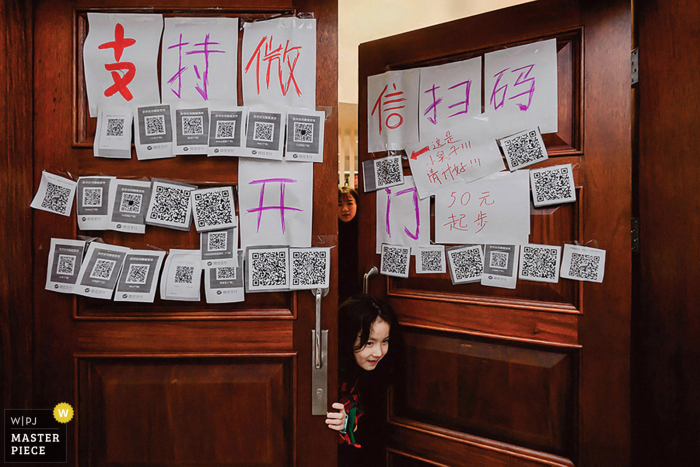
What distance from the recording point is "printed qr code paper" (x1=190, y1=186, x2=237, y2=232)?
1.12 m

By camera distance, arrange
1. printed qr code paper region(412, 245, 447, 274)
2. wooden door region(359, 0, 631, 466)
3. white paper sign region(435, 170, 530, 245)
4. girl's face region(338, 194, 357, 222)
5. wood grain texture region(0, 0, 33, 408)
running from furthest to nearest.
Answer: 1. girl's face region(338, 194, 357, 222)
2. printed qr code paper region(412, 245, 447, 274)
3. white paper sign region(435, 170, 530, 245)
4. wooden door region(359, 0, 631, 466)
5. wood grain texture region(0, 0, 33, 408)

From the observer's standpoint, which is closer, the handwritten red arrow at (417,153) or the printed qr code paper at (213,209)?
the printed qr code paper at (213,209)

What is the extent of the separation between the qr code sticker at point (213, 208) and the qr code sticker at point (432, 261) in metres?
0.72

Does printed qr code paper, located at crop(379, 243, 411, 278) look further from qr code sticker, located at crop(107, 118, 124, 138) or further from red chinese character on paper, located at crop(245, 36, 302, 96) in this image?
qr code sticker, located at crop(107, 118, 124, 138)

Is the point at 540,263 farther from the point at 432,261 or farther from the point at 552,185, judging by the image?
the point at 432,261

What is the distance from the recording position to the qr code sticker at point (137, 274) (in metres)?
1.12

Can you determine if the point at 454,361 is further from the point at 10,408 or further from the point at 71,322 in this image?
the point at 10,408

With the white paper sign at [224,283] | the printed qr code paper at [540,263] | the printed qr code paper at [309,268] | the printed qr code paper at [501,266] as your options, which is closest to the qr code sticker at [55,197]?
the white paper sign at [224,283]

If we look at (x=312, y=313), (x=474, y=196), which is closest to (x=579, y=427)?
(x=474, y=196)

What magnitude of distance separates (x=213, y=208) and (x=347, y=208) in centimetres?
128

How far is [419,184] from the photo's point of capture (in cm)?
143

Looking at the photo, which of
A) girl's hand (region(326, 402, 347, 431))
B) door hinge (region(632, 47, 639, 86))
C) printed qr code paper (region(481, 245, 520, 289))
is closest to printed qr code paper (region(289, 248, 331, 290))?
girl's hand (region(326, 402, 347, 431))

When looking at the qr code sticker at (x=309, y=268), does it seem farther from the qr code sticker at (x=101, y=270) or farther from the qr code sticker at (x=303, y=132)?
the qr code sticker at (x=101, y=270)

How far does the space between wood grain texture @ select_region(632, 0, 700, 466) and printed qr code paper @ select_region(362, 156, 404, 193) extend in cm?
80
